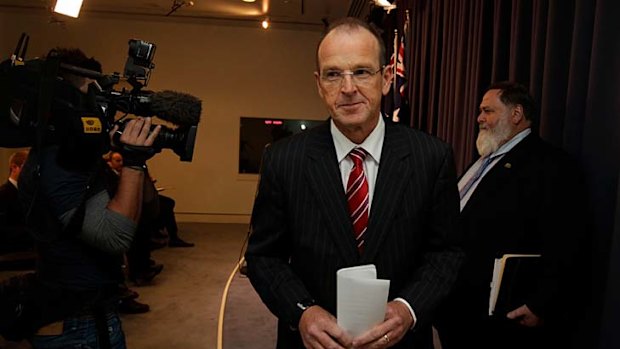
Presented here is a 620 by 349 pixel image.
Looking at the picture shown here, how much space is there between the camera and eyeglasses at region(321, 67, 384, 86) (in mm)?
1184

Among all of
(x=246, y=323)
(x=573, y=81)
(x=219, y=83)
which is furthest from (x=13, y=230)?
(x=219, y=83)

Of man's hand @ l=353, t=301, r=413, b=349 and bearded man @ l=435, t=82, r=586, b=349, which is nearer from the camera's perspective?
man's hand @ l=353, t=301, r=413, b=349

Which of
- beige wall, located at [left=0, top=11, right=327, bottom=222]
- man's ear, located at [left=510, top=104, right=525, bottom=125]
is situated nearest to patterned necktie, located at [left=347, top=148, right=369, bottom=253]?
man's ear, located at [left=510, top=104, right=525, bottom=125]

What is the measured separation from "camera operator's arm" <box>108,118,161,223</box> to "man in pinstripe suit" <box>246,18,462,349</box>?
0.47 metres

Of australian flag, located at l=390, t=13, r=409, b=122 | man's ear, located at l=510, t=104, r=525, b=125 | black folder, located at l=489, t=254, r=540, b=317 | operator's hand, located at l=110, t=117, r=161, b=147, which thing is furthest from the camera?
australian flag, located at l=390, t=13, r=409, b=122

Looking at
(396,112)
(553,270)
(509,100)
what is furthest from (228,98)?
(553,270)

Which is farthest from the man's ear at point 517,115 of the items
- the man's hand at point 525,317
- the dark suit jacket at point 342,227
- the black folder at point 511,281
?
the dark suit jacket at point 342,227

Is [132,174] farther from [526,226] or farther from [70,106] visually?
[526,226]

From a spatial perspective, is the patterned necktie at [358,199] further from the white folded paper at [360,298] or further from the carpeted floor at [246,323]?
the carpeted floor at [246,323]

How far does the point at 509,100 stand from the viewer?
7.57 feet

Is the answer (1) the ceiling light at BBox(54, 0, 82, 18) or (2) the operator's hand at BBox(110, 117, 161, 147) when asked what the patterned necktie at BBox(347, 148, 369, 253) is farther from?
(1) the ceiling light at BBox(54, 0, 82, 18)

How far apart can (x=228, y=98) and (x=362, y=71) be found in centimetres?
797

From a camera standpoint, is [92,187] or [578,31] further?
[578,31]

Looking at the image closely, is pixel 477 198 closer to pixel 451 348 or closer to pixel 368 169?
pixel 451 348
